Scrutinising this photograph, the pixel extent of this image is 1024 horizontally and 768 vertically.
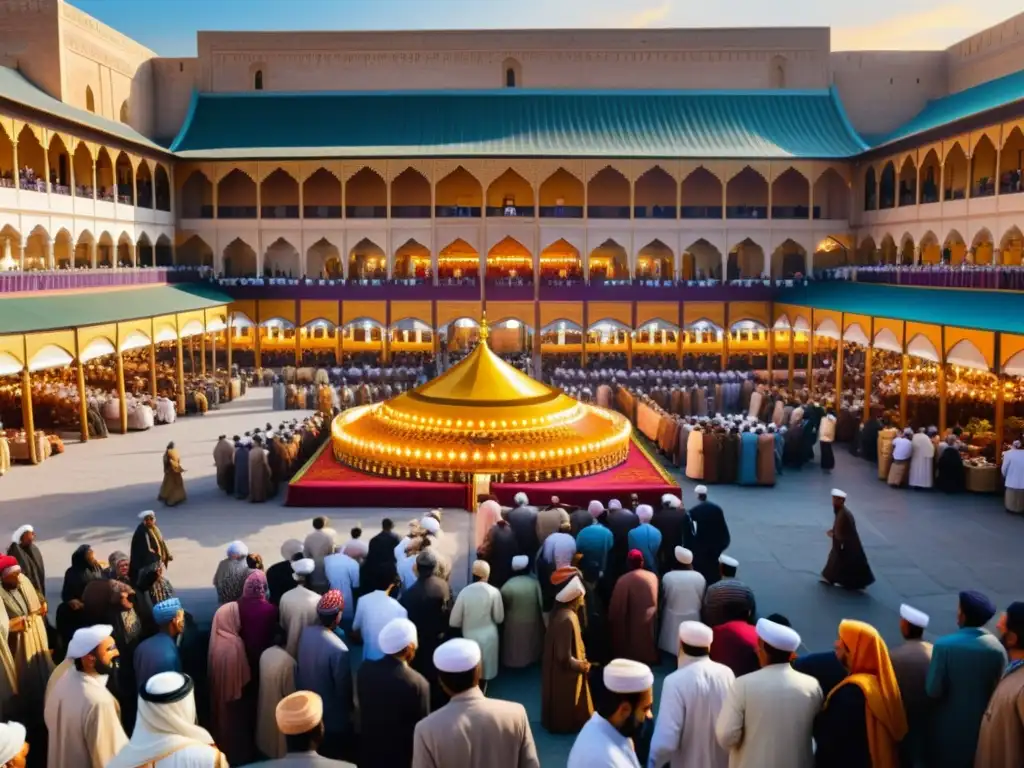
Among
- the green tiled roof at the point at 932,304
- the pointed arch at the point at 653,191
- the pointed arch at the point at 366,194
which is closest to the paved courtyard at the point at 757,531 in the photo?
the green tiled roof at the point at 932,304

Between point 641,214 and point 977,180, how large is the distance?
45.1ft

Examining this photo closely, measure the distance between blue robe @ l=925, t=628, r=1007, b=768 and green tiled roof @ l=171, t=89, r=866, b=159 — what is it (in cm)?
3201

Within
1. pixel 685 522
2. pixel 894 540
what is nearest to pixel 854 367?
pixel 894 540

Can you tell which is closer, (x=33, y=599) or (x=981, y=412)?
(x=33, y=599)

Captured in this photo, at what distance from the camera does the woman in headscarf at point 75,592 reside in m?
8.73

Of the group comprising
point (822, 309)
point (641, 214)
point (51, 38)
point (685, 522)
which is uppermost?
point (51, 38)

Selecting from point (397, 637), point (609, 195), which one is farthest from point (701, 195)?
point (397, 637)

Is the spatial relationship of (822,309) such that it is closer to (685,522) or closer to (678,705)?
(685,522)

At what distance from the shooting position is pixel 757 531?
1546 cm

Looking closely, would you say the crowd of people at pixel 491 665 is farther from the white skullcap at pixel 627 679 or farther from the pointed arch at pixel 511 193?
the pointed arch at pixel 511 193

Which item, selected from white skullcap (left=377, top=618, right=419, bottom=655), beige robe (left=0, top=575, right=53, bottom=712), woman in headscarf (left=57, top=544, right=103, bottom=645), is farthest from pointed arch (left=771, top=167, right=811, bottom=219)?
white skullcap (left=377, top=618, right=419, bottom=655)

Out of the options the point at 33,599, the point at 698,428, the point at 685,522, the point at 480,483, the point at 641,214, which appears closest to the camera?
the point at 33,599

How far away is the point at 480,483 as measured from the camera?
1633cm

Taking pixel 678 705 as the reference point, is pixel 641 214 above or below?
above
